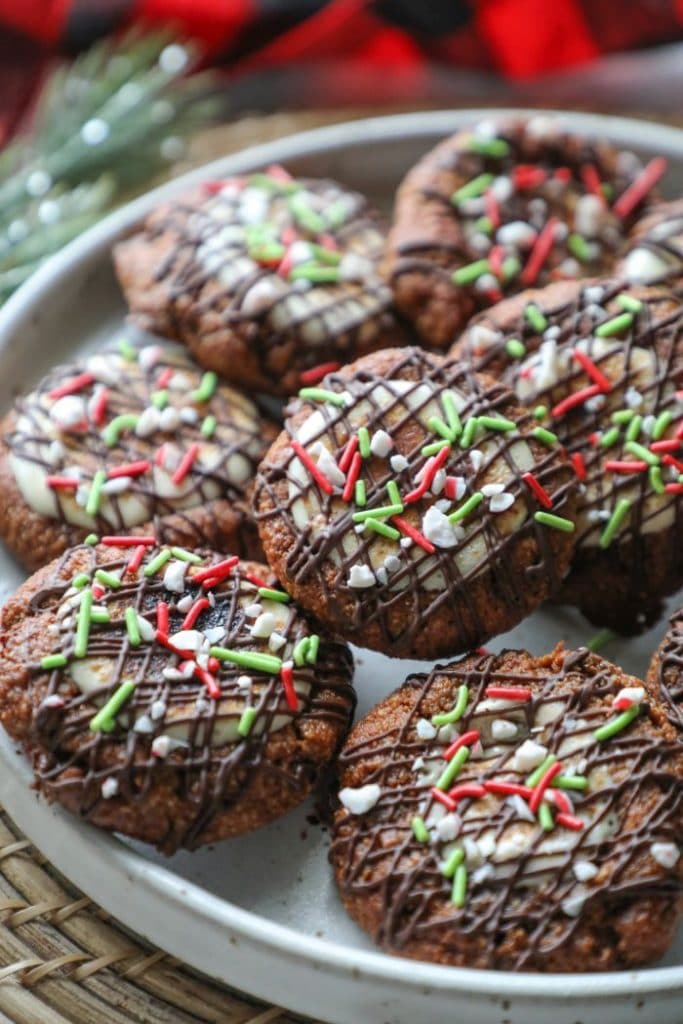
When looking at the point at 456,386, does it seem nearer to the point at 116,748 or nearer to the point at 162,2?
the point at 116,748

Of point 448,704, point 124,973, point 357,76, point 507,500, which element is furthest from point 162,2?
point 124,973

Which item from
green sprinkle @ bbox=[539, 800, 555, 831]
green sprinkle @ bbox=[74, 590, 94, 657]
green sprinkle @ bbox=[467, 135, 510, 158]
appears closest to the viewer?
green sprinkle @ bbox=[539, 800, 555, 831]

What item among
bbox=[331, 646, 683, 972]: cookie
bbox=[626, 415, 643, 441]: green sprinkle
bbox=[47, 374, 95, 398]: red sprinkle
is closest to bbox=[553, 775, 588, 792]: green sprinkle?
bbox=[331, 646, 683, 972]: cookie

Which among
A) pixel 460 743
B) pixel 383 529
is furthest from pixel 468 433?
pixel 460 743

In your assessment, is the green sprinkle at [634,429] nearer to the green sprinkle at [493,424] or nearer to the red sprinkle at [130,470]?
the green sprinkle at [493,424]

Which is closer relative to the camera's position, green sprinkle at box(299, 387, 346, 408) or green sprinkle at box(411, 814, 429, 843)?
green sprinkle at box(411, 814, 429, 843)

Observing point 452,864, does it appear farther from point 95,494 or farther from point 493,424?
point 95,494

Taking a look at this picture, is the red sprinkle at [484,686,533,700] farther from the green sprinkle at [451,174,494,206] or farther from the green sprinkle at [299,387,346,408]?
the green sprinkle at [451,174,494,206]

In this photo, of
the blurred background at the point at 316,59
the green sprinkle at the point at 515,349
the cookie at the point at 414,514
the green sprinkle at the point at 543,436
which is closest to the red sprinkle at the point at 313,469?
the cookie at the point at 414,514
